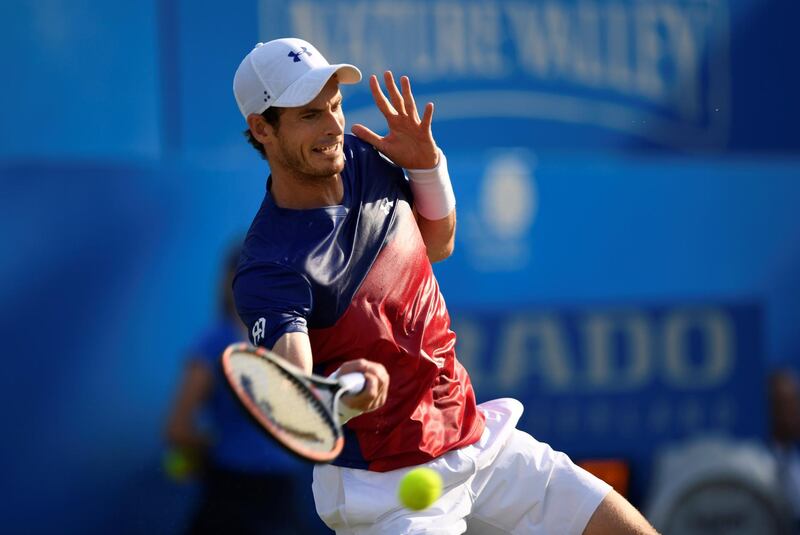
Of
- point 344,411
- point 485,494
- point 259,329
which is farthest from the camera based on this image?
point 485,494

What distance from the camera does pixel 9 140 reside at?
7066mm

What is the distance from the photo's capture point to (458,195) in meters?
7.22

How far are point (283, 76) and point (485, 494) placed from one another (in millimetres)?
1313

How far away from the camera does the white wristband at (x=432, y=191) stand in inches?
164

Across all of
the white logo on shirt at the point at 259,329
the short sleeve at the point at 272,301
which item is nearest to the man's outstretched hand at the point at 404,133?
the short sleeve at the point at 272,301

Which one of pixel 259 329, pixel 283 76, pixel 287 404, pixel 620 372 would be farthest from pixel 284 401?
pixel 620 372

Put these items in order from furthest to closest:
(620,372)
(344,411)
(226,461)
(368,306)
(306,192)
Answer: (620,372)
(226,461)
(306,192)
(368,306)
(344,411)

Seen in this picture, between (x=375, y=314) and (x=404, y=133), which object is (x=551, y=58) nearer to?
(x=404, y=133)

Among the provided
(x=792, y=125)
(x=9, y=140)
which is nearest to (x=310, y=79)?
(x=9, y=140)

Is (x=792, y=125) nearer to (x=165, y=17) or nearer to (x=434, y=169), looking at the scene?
(x=165, y=17)

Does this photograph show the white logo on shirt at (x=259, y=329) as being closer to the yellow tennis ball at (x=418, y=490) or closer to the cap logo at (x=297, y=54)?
the yellow tennis ball at (x=418, y=490)

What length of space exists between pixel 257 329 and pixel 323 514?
2.09 feet

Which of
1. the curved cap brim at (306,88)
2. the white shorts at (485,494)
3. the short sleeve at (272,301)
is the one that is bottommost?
the white shorts at (485,494)

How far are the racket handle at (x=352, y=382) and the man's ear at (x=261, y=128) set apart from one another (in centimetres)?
88
